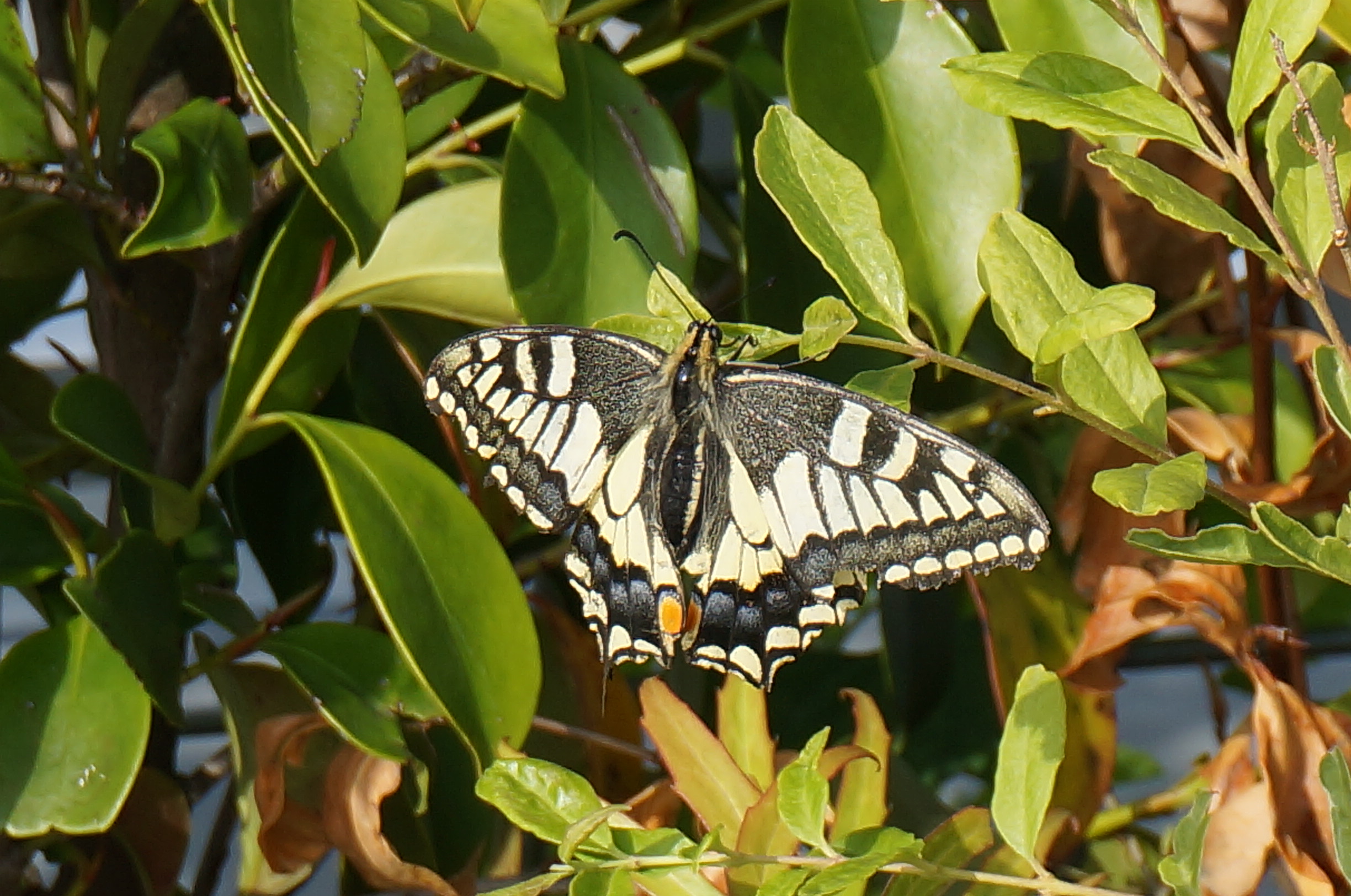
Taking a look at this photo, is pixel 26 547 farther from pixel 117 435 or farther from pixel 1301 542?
pixel 1301 542

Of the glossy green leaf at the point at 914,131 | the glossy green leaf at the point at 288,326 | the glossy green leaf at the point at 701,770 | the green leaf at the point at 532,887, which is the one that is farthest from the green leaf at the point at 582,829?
the glossy green leaf at the point at 288,326

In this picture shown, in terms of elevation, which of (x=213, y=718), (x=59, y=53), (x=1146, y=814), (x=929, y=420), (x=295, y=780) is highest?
(x=59, y=53)

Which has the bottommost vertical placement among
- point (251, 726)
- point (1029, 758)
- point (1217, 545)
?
point (251, 726)

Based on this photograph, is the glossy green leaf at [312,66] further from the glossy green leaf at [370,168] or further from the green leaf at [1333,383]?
the green leaf at [1333,383]

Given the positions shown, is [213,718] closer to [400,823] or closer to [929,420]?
→ [400,823]

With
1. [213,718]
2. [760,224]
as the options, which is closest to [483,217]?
[760,224]

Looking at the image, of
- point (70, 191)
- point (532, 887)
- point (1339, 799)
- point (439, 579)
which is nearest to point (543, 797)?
point (532, 887)
